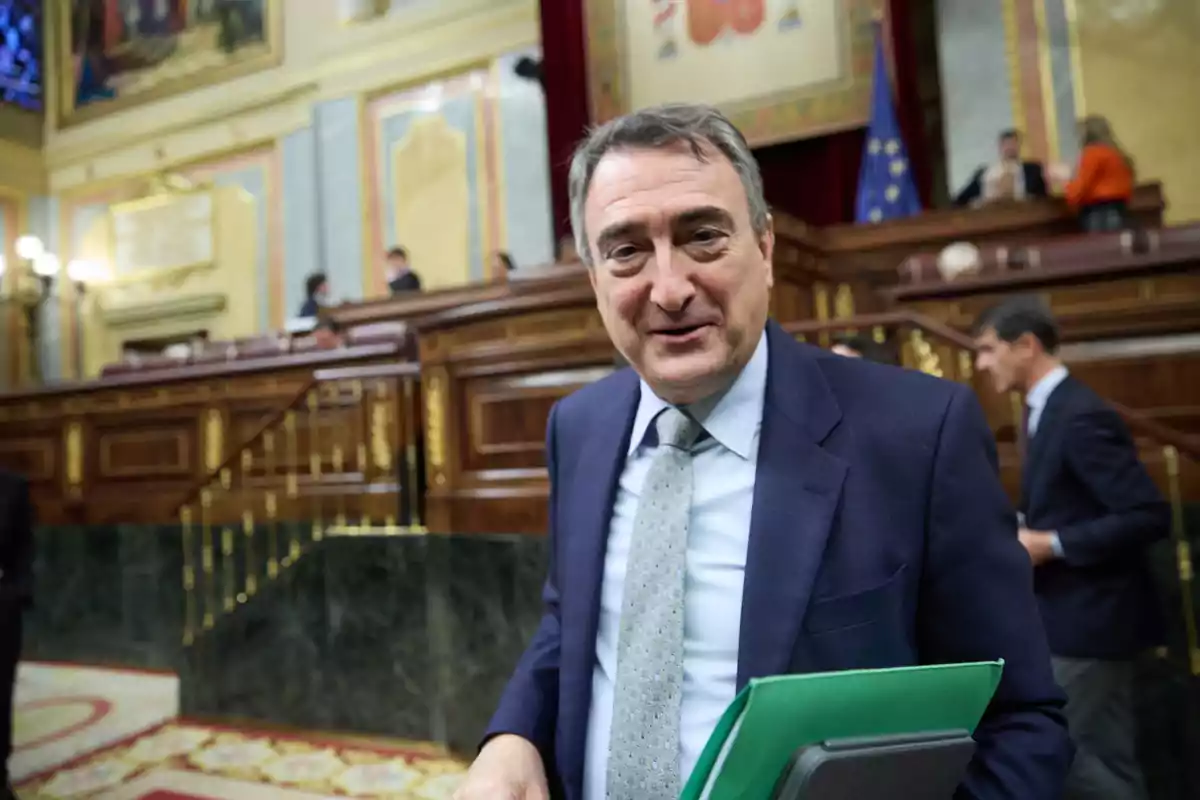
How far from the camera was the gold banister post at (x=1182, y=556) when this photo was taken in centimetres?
265

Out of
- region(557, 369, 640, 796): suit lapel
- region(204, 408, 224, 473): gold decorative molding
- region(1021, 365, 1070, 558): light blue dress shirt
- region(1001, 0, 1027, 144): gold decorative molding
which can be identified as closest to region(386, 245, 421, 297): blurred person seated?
region(204, 408, 224, 473): gold decorative molding

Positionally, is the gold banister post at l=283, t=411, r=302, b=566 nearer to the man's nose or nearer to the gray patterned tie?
the gray patterned tie

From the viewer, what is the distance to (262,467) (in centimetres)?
517

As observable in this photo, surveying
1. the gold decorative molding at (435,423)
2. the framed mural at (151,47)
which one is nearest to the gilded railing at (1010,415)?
the gold decorative molding at (435,423)

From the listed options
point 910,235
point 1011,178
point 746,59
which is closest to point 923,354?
point 910,235

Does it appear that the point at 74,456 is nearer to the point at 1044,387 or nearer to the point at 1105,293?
the point at 1044,387

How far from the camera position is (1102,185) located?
510 cm

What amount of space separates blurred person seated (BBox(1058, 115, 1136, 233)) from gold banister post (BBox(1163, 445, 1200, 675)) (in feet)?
8.24

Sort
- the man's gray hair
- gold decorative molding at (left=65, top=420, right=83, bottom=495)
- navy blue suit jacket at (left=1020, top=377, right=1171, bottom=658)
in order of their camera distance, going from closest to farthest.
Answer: the man's gray hair → navy blue suit jacket at (left=1020, top=377, right=1171, bottom=658) → gold decorative molding at (left=65, top=420, right=83, bottom=495)

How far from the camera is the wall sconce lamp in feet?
32.8

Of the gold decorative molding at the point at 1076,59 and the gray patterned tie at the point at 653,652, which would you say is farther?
the gold decorative molding at the point at 1076,59

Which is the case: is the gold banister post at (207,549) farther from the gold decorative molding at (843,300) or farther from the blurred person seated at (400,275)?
the gold decorative molding at (843,300)

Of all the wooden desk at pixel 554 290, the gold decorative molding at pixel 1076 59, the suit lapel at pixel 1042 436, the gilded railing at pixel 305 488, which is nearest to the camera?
the suit lapel at pixel 1042 436

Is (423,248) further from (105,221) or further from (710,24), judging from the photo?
(105,221)
